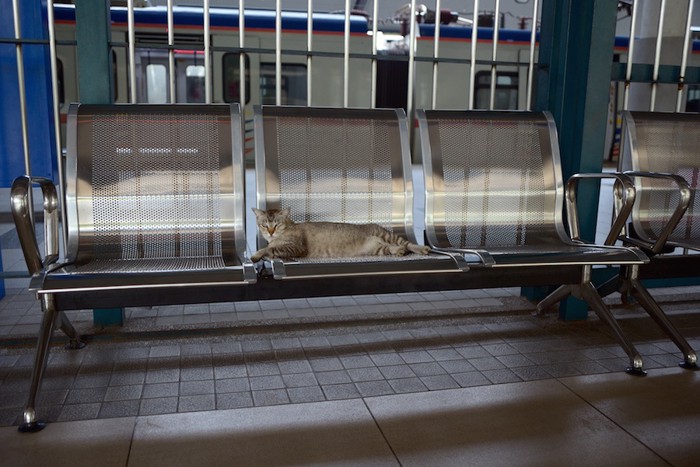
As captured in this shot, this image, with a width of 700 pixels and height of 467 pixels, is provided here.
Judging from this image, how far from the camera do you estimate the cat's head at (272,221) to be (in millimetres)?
2984

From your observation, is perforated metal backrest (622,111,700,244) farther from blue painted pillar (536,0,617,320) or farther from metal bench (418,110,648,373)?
metal bench (418,110,648,373)

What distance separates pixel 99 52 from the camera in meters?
3.04

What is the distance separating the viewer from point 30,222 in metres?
2.45

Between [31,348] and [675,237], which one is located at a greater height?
[675,237]

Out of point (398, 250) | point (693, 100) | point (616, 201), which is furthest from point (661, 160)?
point (693, 100)

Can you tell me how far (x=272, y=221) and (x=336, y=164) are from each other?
1.55 ft

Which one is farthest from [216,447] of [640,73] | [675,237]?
[640,73]

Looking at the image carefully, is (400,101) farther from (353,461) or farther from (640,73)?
(353,461)

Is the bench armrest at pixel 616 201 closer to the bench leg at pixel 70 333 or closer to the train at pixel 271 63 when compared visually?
the bench leg at pixel 70 333

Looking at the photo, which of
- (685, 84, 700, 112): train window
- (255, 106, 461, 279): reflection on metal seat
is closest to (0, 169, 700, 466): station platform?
(255, 106, 461, 279): reflection on metal seat

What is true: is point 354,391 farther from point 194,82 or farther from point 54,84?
point 194,82

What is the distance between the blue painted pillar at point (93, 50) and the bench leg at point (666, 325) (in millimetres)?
2861

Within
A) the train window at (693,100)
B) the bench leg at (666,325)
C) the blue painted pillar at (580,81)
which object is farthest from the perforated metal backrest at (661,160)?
the train window at (693,100)

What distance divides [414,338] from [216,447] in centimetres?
142
